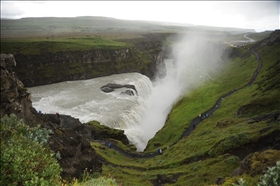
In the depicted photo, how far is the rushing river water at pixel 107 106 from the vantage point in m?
58.0

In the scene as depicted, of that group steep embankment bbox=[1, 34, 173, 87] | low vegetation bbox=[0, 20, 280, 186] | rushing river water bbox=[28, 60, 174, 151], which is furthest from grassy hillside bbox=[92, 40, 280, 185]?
steep embankment bbox=[1, 34, 173, 87]

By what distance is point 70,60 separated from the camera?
348 ft

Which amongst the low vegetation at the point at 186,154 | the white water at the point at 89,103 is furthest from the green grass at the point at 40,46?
the white water at the point at 89,103

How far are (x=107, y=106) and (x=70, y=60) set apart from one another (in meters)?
51.8

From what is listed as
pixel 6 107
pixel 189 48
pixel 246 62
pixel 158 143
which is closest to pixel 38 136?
pixel 6 107

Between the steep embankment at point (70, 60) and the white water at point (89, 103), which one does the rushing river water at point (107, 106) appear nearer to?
the white water at point (89, 103)

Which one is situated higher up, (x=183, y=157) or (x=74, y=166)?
(x=74, y=166)

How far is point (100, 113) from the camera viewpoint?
5994 cm

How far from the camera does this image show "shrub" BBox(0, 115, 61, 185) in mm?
9867

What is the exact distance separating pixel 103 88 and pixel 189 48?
135 meters

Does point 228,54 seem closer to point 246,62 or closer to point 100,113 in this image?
point 246,62

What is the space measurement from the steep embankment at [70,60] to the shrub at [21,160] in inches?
3193

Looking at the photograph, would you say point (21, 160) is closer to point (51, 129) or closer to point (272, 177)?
point (51, 129)

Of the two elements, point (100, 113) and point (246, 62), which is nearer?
point (100, 113)
